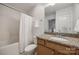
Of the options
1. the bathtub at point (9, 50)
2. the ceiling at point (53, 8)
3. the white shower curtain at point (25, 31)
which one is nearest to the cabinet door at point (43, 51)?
the white shower curtain at point (25, 31)

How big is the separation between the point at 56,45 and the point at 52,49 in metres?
0.07

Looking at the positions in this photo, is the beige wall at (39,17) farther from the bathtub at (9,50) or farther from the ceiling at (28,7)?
the bathtub at (9,50)

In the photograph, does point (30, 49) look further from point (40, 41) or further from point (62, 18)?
point (62, 18)

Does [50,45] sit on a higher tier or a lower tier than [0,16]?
lower

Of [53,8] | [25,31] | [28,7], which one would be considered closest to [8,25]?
[25,31]

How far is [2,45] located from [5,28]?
0.22 meters

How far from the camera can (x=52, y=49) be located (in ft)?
4.55

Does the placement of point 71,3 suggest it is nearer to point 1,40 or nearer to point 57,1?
point 57,1

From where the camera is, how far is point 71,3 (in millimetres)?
1400

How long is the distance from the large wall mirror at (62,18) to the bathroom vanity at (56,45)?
10 centimetres

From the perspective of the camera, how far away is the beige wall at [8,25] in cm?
141
